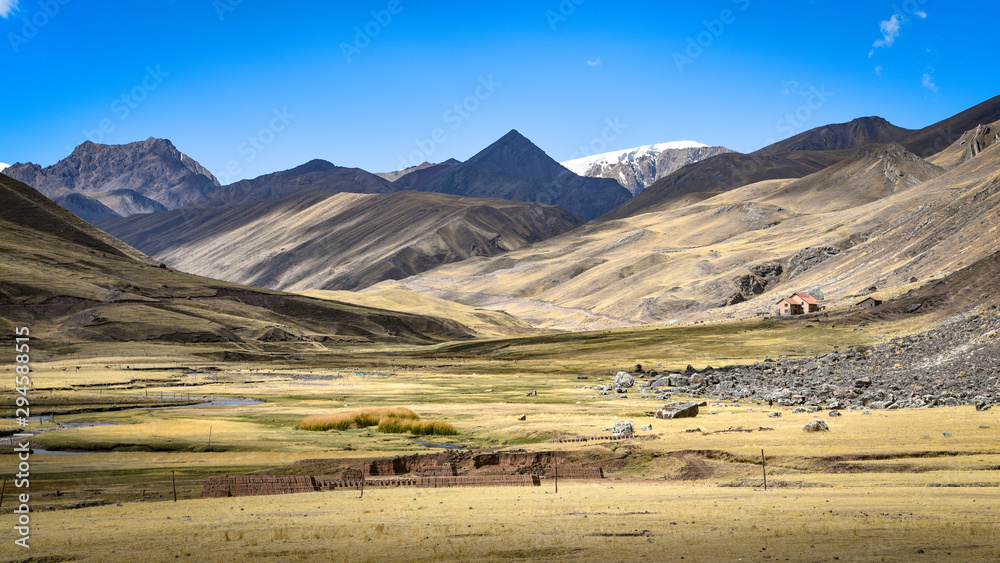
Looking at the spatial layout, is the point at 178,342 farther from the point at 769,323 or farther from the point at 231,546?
the point at 231,546

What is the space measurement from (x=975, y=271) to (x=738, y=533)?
103m

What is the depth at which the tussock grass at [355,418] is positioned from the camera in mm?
58250

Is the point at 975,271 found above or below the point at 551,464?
above

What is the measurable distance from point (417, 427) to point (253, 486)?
21.7 m

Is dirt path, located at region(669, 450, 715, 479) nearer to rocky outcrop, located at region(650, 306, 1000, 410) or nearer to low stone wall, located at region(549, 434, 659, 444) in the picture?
low stone wall, located at region(549, 434, 659, 444)

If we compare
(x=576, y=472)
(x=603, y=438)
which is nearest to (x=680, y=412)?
(x=603, y=438)

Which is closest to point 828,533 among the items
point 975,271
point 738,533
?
point 738,533

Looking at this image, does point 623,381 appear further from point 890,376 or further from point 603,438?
point 603,438

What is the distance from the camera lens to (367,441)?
51750mm

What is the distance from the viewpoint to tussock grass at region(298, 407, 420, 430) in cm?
5825

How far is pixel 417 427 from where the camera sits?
56.1 metres

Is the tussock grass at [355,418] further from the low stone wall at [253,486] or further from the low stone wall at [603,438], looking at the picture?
the low stone wall at [253,486]

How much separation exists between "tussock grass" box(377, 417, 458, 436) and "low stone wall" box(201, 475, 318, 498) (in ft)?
61.6

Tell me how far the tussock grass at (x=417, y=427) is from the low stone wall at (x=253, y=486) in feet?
61.6
